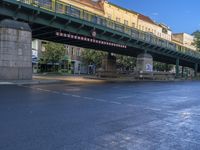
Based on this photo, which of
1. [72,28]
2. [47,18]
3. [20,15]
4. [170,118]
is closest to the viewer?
[170,118]

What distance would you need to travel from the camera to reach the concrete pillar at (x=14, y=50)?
84.0 ft

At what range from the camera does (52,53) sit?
61594 mm

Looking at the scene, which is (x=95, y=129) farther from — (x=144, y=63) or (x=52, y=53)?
(x=52, y=53)

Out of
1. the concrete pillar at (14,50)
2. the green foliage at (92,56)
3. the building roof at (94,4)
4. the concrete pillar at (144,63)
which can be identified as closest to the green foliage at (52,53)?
the green foliage at (92,56)

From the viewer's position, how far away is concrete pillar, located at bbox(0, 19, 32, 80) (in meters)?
25.6

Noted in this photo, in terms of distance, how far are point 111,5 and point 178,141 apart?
71.3 m

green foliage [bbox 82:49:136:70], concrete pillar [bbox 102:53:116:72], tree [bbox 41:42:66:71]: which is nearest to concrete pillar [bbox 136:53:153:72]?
concrete pillar [bbox 102:53:116:72]

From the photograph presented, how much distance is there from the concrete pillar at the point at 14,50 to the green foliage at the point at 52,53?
34010 millimetres

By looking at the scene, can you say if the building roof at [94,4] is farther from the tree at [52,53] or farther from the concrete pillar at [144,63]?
the concrete pillar at [144,63]

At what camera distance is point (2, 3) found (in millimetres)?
25062

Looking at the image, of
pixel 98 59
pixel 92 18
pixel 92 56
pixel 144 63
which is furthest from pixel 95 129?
pixel 98 59

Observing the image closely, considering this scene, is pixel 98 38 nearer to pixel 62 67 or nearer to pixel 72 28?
pixel 72 28

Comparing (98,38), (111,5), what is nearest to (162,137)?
(98,38)

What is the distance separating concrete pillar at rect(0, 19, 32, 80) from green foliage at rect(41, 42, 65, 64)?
3401cm
